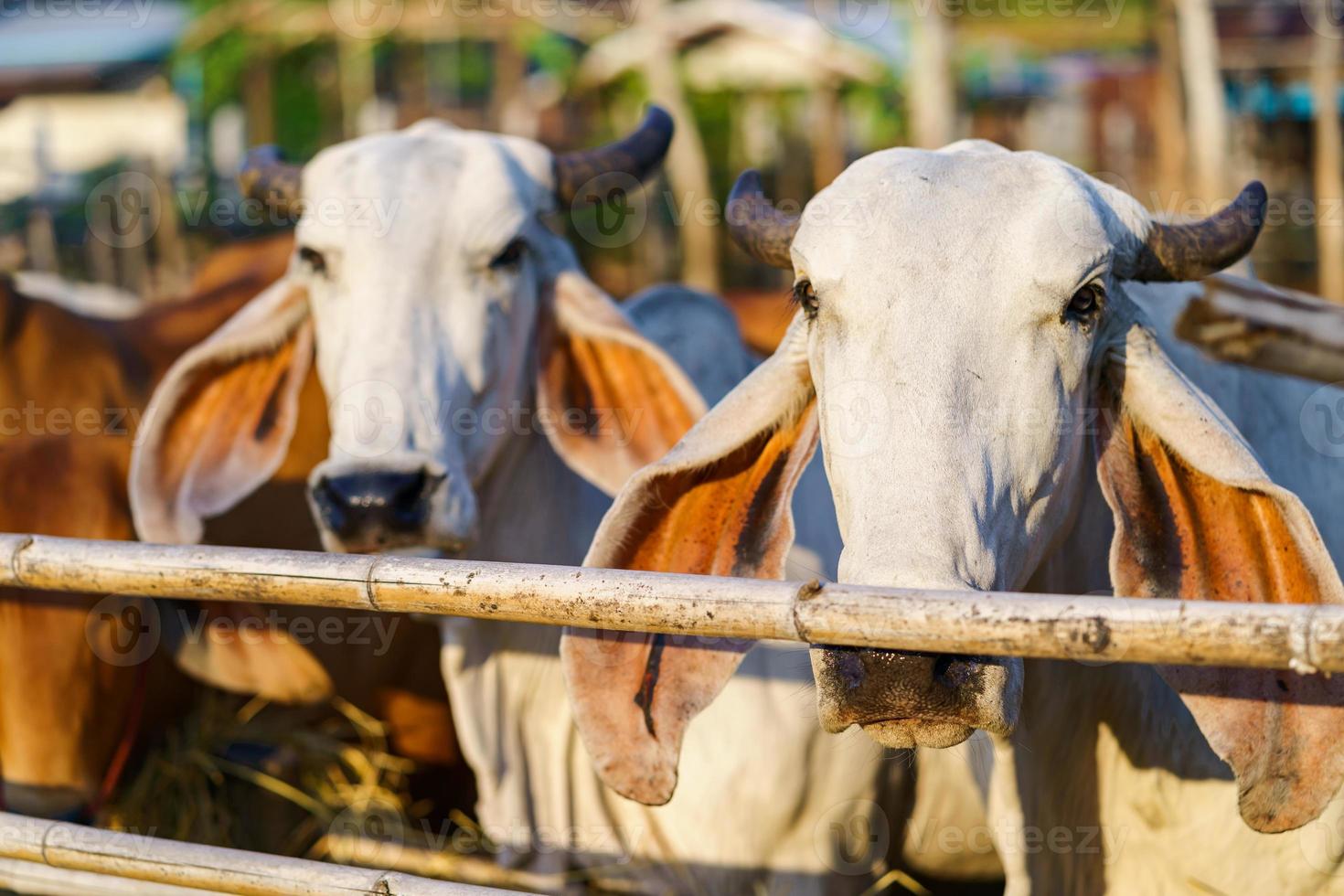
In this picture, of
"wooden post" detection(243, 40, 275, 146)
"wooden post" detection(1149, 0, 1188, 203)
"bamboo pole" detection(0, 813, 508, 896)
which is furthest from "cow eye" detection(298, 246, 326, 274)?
"wooden post" detection(243, 40, 275, 146)

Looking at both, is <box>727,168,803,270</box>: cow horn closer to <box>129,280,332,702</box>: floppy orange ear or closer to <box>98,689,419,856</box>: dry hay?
<box>129,280,332,702</box>: floppy orange ear

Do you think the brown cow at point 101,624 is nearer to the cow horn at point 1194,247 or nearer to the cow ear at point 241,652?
the cow ear at point 241,652

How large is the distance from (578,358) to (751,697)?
927 millimetres

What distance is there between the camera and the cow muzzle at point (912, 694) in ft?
6.64

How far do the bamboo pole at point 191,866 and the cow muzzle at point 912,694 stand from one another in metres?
0.58

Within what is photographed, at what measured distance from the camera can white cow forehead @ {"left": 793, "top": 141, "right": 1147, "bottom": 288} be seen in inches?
89.0

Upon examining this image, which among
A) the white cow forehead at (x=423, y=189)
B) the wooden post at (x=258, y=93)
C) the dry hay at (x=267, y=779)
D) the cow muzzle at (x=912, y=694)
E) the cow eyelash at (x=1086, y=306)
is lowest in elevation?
the dry hay at (x=267, y=779)

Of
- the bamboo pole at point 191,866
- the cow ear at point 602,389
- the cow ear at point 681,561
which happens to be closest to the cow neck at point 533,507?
the cow ear at point 602,389

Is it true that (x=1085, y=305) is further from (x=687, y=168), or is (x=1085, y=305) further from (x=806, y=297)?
(x=687, y=168)

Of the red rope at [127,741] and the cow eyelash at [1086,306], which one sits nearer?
the cow eyelash at [1086,306]

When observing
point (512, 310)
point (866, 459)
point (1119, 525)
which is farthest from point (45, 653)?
point (1119, 525)

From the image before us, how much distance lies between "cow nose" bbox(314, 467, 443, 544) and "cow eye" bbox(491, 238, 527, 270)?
607mm

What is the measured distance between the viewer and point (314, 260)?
3537 millimetres

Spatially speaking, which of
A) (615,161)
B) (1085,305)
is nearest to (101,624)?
(615,161)
